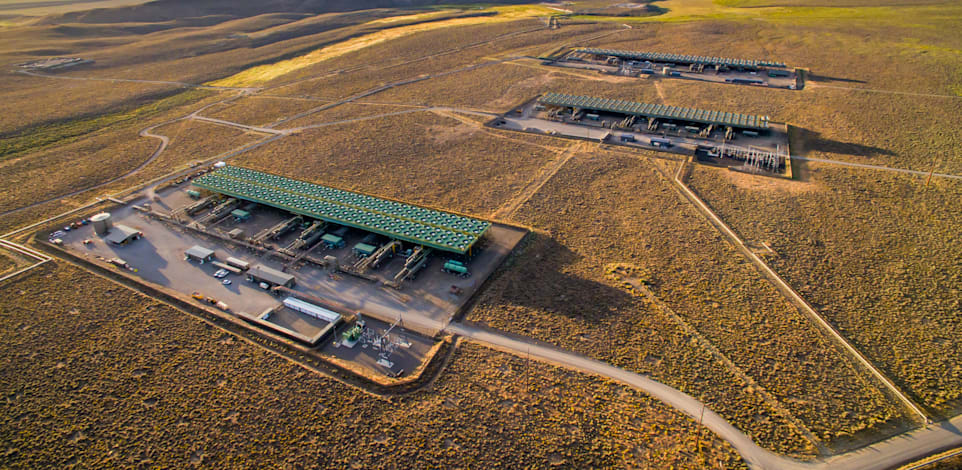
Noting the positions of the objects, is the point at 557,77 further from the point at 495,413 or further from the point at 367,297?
the point at 495,413

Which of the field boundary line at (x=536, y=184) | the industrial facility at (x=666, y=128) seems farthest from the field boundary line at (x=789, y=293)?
the field boundary line at (x=536, y=184)

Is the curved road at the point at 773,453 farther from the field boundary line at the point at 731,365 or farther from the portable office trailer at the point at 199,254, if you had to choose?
the portable office trailer at the point at 199,254

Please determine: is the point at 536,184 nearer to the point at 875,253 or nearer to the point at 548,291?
the point at 548,291

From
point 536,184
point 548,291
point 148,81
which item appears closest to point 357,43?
point 148,81

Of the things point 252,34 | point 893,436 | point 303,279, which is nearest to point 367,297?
point 303,279

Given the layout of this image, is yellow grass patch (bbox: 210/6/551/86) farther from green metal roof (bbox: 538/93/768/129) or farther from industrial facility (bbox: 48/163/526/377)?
green metal roof (bbox: 538/93/768/129)
